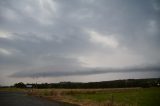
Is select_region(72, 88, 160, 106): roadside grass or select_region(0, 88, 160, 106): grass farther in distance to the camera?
select_region(0, 88, 160, 106): grass

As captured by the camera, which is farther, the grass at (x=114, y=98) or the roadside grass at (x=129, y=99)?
the grass at (x=114, y=98)

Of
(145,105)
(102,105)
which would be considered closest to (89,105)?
(102,105)

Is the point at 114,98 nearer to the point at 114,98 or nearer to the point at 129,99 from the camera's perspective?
the point at 114,98

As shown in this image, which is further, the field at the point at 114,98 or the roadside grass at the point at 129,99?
the field at the point at 114,98

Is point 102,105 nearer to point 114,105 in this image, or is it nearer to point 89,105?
point 114,105

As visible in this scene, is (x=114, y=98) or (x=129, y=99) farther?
(x=114, y=98)

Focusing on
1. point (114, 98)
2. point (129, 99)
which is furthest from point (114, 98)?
point (129, 99)

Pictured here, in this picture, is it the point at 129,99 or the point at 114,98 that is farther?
the point at 114,98

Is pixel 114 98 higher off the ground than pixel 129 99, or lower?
higher

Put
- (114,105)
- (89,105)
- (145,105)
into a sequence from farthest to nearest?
1. (89,105)
2. (145,105)
3. (114,105)

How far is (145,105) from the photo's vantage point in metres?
34.5

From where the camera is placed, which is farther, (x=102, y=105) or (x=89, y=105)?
(x=89, y=105)

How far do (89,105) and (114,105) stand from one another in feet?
20.8

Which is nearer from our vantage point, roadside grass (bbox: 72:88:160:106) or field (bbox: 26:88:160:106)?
roadside grass (bbox: 72:88:160:106)
